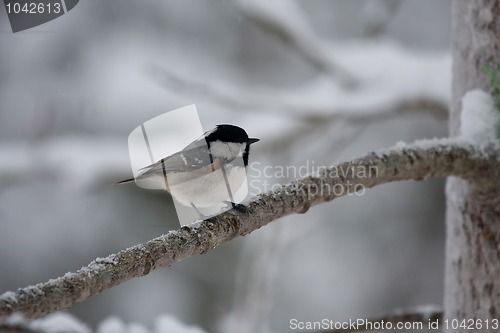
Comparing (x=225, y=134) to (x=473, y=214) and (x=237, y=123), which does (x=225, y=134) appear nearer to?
(x=473, y=214)

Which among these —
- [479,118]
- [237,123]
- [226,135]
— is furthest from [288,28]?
[226,135]

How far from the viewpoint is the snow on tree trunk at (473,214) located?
1134mm

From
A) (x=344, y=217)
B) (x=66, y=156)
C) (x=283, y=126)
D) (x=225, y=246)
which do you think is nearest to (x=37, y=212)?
(x=66, y=156)

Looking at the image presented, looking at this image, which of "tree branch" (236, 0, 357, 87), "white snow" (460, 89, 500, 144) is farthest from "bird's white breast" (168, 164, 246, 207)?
"tree branch" (236, 0, 357, 87)

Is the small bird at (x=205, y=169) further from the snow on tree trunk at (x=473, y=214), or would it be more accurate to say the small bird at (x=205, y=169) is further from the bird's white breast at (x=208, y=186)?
the snow on tree trunk at (x=473, y=214)

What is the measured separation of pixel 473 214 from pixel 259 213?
1.67ft

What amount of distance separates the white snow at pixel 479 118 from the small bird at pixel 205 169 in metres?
0.46

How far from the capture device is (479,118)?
115cm

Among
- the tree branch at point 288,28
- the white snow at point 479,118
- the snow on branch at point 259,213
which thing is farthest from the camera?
the tree branch at point 288,28

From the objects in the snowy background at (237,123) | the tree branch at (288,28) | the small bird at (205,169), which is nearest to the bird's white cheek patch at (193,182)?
the small bird at (205,169)

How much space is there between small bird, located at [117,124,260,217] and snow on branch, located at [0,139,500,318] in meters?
0.10

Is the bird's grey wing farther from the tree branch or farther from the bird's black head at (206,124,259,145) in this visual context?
the tree branch

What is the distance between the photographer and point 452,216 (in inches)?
48.4

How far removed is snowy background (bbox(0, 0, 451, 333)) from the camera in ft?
6.95
